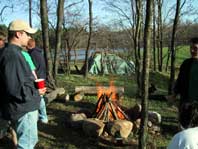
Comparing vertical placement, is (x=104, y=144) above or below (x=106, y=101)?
below

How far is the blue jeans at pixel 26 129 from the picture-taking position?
4.85 meters

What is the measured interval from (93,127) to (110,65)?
22412 millimetres

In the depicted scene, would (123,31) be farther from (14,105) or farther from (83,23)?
(14,105)

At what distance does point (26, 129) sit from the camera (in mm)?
4883

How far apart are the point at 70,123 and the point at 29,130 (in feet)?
12.8

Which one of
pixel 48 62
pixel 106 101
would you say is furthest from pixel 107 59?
pixel 106 101

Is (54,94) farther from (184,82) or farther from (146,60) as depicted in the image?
(184,82)

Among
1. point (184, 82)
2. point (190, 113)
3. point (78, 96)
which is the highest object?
point (184, 82)

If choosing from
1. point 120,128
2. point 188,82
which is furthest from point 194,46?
point 120,128

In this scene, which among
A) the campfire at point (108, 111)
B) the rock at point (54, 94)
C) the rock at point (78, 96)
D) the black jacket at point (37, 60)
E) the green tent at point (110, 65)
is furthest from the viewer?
the green tent at point (110, 65)

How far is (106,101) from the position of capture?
361 inches

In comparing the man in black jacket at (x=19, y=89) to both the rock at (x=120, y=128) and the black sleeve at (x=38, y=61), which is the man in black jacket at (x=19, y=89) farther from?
the black sleeve at (x=38, y=61)

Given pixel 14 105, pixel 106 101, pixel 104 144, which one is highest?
pixel 14 105

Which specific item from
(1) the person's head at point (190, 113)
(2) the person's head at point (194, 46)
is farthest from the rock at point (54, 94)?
(2) the person's head at point (194, 46)
